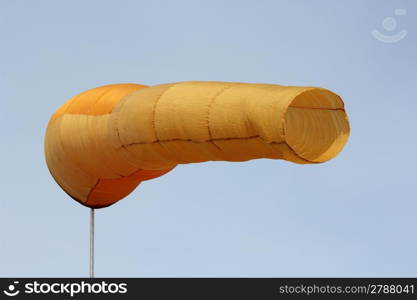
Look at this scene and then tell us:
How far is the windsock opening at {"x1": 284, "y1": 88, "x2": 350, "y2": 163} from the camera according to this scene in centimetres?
935

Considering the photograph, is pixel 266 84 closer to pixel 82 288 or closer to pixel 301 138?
pixel 301 138

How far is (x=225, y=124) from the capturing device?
9.24 m

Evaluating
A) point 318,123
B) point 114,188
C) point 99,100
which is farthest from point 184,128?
point 114,188

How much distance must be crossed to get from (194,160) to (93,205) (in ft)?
8.07

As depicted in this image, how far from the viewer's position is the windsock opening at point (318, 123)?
368 inches

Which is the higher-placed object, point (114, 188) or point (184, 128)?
point (184, 128)

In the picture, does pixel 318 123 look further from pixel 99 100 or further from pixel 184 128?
pixel 99 100

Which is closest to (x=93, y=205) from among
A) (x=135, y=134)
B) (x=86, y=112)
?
(x=86, y=112)

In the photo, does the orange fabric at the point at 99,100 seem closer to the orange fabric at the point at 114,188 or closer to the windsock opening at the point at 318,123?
the orange fabric at the point at 114,188

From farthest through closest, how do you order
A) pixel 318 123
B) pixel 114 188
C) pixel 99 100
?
pixel 114 188 → pixel 99 100 → pixel 318 123

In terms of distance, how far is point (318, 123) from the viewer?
31.4 ft

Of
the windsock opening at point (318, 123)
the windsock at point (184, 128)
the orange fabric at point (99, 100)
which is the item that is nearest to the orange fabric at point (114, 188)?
the windsock at point (184, 128)

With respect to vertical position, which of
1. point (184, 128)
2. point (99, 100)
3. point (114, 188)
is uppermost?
point (99, 100)

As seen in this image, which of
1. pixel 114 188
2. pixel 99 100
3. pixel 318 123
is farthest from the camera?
pixel 114 188
